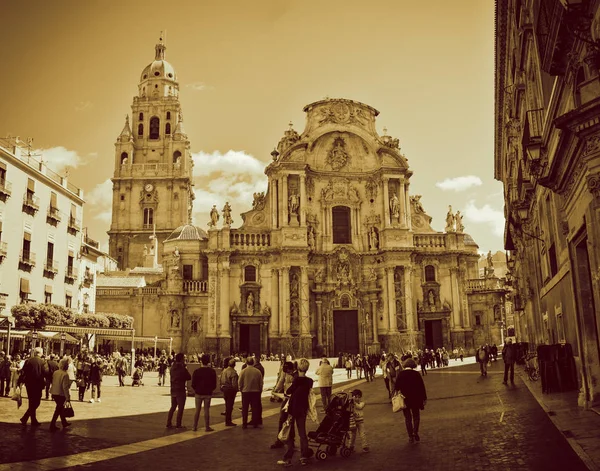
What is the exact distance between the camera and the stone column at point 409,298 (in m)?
45.1

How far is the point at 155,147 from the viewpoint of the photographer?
77.8 m

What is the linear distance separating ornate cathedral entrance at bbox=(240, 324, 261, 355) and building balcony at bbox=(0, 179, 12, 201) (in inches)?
771

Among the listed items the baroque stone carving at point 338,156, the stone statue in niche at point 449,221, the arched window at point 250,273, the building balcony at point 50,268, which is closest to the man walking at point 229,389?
the building balcony at point 50,268

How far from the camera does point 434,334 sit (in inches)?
1839

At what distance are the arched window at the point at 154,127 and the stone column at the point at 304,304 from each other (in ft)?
140

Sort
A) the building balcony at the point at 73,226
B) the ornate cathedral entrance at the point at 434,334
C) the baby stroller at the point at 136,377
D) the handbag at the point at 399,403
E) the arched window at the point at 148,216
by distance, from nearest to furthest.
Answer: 1. the handbag at the point at 399,403
2. the baby stroller at the point at 136,377
3. the building balcony at the point at 73,226
4. the ornate cathedral entrance at the point at 434,334
5. the arched window at the point at 148,216

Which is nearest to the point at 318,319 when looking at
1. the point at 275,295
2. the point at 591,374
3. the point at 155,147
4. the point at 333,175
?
the point at 275,295

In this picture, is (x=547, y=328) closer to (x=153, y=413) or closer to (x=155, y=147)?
(x=153, y=413)

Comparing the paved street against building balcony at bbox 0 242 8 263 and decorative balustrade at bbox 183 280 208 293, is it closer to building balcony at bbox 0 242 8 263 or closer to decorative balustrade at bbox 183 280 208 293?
building balcony at bbox 0 242 8 263

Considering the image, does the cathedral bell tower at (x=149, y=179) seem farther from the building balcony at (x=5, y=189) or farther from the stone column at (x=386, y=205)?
the building balcony at (x=5, y=189)

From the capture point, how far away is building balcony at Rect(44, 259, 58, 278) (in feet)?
119

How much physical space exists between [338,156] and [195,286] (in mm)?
15883

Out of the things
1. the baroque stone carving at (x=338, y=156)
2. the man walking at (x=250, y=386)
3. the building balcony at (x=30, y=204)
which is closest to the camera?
the man walking at (x=250, y=386)

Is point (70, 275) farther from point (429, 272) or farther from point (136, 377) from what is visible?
point (429, 272)
